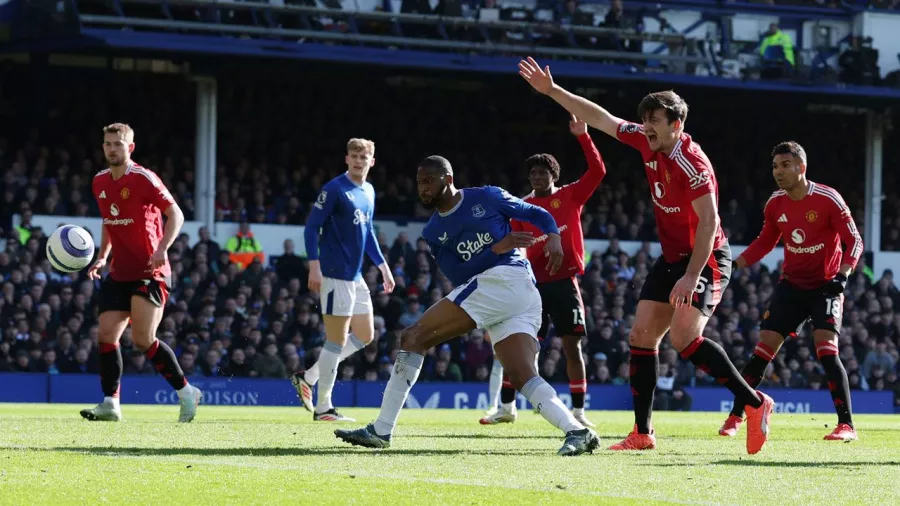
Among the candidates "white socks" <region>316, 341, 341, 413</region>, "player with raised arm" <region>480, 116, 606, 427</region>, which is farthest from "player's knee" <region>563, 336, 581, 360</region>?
"white socks" <region>316, 341, 341, 413</region>

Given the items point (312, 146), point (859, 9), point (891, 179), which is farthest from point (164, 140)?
point (891, 179)

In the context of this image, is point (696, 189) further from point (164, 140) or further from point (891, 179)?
point (891, 179)

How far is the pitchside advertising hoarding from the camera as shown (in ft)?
68.4

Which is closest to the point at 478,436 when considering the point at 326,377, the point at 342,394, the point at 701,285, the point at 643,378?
the point at 643,378

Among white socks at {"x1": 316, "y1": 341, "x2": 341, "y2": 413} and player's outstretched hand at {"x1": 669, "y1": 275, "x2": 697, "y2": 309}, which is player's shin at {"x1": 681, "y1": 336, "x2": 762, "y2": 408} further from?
white socks at {"x1": 316, "y1": 341, "x2": 341, "y2": 413}

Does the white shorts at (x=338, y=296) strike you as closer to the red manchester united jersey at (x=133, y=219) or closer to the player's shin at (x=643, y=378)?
the red manchester united jersey at (x=133, y=219)

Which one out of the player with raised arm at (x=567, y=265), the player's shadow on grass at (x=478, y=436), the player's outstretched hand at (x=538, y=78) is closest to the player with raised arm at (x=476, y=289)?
the player's outstretched hand at (x=538, y=78)

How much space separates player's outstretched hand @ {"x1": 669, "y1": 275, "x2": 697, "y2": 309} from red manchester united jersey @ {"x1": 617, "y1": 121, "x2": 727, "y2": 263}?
1.89ft

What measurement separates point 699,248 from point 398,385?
2068 mm

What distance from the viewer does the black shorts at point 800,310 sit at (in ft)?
40.7

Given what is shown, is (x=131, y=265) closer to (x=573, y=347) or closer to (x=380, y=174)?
(x=573, y=347)

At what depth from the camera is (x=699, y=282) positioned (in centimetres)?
976

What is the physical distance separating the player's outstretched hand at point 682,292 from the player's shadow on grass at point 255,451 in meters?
1.25

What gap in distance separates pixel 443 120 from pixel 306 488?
1020 inches
